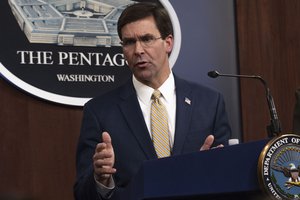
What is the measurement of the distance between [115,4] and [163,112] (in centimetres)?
105

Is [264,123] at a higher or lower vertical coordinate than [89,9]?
lower

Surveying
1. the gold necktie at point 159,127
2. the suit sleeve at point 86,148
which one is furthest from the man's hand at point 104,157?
the gold necktie at point 159,127

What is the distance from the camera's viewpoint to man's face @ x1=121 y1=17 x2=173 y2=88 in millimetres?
2383

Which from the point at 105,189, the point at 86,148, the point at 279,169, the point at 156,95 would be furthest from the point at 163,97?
the point at 279,169

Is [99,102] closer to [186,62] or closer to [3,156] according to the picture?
[3,156]

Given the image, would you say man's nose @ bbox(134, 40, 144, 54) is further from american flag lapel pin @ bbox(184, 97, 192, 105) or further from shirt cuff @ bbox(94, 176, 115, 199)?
shirt cuff @ bbox(94, 176, 115, 199)

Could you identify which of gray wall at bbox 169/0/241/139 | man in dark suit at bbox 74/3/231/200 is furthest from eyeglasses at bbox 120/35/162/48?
gray wall at bbox 169/0/241/139

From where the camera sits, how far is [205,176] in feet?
4.75

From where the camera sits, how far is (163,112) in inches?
91.0

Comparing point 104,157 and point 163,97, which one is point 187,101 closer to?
point 163,97

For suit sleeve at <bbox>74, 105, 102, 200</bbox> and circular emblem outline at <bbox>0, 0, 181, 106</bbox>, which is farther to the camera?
circular emblem outline at <bbox>0, 0, 181, 106</bbox>

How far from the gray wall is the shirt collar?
33.4 inches

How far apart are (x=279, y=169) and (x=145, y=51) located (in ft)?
3.64

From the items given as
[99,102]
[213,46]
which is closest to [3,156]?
[99,102]
